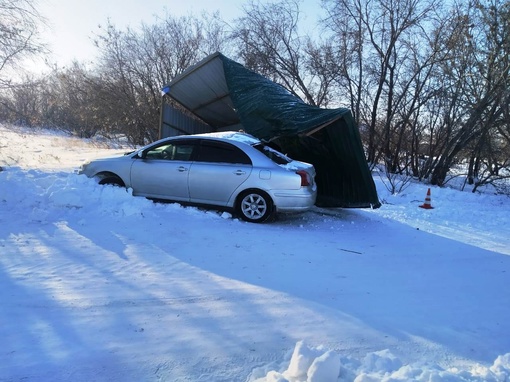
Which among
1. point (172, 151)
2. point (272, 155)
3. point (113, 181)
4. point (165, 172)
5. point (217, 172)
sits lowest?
point (113, 181)

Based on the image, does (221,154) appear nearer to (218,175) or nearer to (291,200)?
(218,175)

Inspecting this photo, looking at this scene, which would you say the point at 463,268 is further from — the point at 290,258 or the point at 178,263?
the point at 178,263

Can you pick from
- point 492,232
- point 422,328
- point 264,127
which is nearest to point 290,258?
point 422,328

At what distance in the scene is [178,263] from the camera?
4875 millimetres

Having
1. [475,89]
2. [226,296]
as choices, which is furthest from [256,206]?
[475,89]

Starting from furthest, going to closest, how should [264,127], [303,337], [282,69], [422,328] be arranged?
[282,69] < [264,127] < [422,328] < [303,337]

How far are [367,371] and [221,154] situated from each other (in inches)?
217

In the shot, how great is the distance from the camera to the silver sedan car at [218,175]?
7355 mm

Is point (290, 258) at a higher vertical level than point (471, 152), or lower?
lower

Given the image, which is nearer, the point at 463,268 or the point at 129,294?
the point at 129,294

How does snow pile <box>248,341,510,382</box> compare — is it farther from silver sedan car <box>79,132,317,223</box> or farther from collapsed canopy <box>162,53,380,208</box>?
collapsed canopy <box>162,53,380,208</box>

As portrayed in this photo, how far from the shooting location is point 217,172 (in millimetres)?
7516

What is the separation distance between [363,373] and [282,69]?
20.5 meters

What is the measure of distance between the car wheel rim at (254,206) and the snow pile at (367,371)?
178 inches
